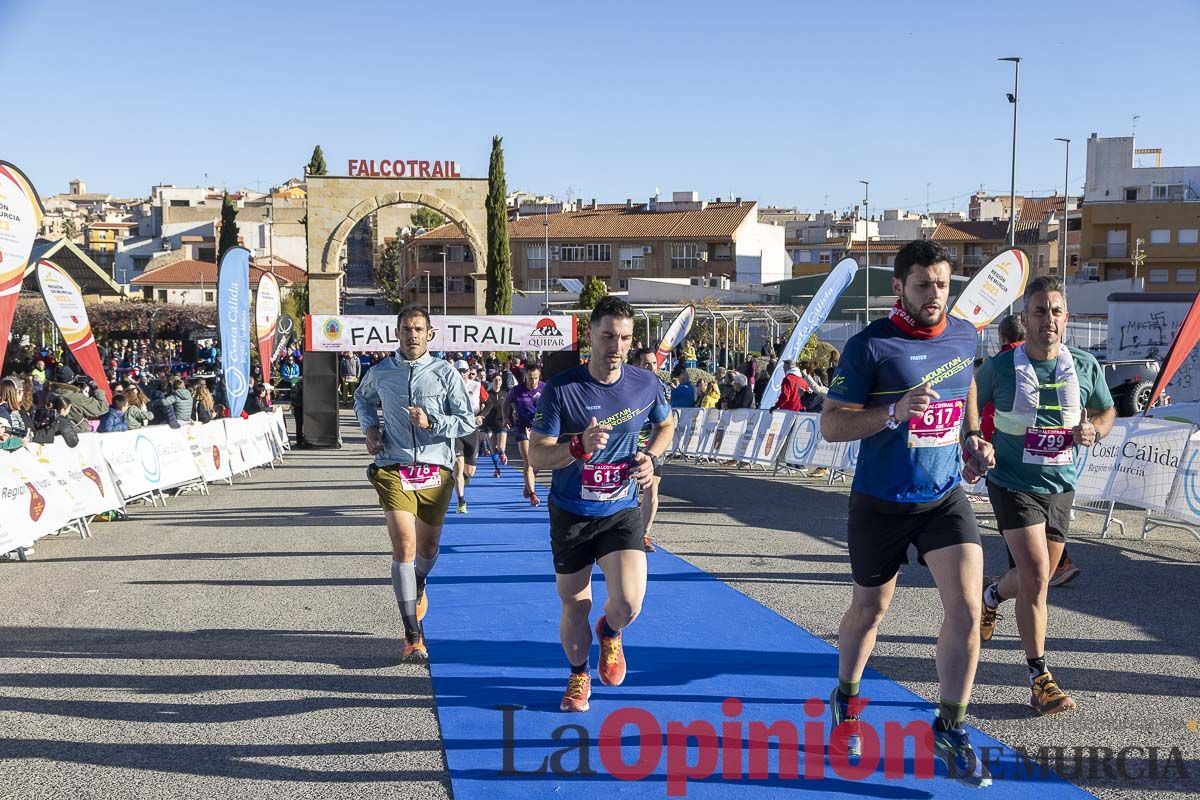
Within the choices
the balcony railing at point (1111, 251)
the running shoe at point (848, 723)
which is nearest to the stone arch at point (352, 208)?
the running shoe at point (848, 723)

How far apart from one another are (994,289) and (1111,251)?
2775 inches

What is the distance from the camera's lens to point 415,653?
6848 millimetres

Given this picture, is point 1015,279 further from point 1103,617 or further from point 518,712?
point 518,712

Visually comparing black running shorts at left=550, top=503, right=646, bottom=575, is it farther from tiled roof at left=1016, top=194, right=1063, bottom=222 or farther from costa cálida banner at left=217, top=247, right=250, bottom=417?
tiled roof at left=1016, top=194, right=1063, bottom=222

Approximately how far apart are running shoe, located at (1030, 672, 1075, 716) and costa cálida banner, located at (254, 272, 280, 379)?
A: 19739 mm

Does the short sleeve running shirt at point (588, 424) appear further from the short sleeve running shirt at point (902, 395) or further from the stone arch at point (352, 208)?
the stone arch at point (352, 208)

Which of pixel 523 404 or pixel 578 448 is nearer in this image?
pixel 578 448

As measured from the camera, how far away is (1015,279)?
45.2 ft

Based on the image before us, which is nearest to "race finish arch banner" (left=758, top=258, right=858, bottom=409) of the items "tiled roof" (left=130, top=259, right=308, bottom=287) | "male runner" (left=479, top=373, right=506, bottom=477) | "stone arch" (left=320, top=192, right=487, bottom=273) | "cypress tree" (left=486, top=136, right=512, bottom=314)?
"male runner" (left=479, top=373, right=506, bottom=477)

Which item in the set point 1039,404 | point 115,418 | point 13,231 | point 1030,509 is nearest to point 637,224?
point 115,418

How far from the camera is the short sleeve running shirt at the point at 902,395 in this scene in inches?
192

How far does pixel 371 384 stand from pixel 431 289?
9378cm

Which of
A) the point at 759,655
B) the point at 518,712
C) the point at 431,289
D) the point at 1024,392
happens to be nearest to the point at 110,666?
the point at 518,712

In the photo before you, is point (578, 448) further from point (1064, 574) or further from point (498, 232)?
point (498, 232)
